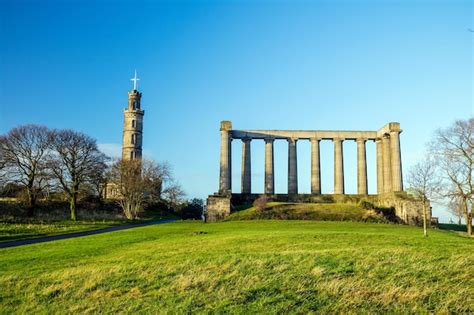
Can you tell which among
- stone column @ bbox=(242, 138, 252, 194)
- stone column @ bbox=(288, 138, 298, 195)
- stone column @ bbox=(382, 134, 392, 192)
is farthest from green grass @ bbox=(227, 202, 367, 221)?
stone column @ bbox=(382, 134, 392, 192)

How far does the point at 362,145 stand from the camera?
6506 centimetres

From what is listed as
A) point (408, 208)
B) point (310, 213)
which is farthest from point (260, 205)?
point (408, 208)

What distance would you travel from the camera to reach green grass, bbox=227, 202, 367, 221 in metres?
47.2

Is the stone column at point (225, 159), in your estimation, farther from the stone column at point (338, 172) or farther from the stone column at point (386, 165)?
the stone column at point (386, 165)

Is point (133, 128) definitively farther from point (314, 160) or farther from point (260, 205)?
point (260, 205)

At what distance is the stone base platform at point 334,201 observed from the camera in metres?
47.8

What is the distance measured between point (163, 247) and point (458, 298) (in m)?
13.9

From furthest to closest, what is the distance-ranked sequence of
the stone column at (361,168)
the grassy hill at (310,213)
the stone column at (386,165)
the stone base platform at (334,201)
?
the stone column at (361,168), the stone column at (386,165), the stone base platform at (334,201), the grassy hill at (310,213)

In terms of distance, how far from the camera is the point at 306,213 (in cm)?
4884

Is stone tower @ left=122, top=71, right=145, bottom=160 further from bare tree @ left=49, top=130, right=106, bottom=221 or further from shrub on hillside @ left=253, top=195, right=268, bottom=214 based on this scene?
shrub on hillside @ left=253, top=195, right=268, bottom=214

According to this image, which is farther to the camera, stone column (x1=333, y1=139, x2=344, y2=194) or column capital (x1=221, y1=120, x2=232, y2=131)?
stone column (x1=333, y1=139, x2=344, y2=194)

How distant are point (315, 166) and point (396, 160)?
11652 mm

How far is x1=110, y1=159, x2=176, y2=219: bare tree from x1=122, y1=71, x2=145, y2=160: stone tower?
33.0 meters

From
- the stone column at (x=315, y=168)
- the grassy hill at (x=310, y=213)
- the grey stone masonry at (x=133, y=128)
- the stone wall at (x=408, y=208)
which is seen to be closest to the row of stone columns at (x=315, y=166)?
the stone column at (x=315, y=168)
